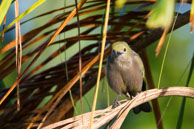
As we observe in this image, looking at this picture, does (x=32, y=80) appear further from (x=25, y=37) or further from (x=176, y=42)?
(x=176, y=42)

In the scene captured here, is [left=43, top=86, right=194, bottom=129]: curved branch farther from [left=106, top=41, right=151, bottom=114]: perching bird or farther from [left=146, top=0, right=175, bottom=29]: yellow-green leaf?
[left=106, top=41, right=151, bottom=114]: perching bird

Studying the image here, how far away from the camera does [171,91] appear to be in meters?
1.10

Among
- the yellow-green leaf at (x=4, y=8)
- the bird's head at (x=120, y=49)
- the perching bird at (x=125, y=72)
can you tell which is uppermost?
the yellow-green leaf at (x=4, y=8)

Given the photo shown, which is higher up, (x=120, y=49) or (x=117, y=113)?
(x=120, y=49)

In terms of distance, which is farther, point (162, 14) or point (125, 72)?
point (125, 72)

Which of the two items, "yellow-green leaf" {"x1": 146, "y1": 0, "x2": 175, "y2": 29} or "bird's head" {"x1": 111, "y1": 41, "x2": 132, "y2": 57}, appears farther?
"bird's head" {"x1": 111, "y1": 41, "x2": 132, "y2": 57}

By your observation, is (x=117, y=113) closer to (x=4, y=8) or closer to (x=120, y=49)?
(x=4, y=8)

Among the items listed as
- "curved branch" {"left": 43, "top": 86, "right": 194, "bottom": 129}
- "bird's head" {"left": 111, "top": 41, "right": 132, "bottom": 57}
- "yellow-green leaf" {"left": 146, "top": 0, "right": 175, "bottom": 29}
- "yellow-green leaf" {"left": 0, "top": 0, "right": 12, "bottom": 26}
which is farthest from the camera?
"bird's head" {"left": 111, "top": 41, "right": 132, "bottom": 57}

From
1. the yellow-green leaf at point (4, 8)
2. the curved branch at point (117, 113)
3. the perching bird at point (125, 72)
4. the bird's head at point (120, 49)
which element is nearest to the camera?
the yellow-green leaf at point (4, 8)

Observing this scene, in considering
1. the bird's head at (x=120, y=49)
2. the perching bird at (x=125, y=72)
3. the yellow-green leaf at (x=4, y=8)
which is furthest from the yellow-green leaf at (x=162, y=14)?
the perching bird at (x=125, y=72)

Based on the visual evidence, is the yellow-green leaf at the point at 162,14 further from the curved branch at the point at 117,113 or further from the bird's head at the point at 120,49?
the bird's head at the point at 120,49

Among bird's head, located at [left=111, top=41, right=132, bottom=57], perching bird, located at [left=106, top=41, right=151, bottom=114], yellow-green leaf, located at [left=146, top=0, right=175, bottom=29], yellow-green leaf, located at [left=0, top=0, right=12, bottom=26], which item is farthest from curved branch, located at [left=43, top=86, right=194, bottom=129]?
perching bird, located at [left=106, top=41, right=151, bottom=114]

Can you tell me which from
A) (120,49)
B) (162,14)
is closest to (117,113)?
(162,14)

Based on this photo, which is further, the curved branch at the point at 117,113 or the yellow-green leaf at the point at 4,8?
the curved branch at the point at 117,113
